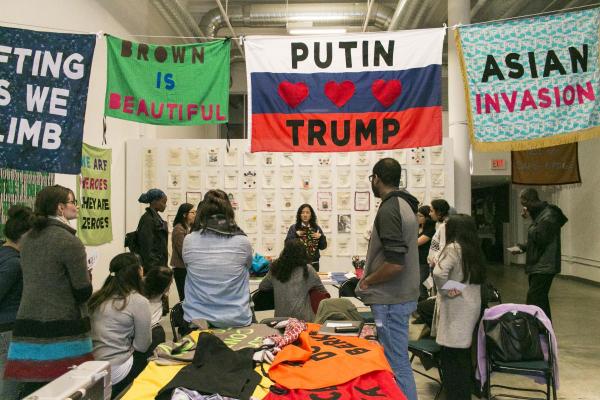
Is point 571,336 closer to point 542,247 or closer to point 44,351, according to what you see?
point 542,247

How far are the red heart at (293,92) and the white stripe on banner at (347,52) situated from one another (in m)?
0.12

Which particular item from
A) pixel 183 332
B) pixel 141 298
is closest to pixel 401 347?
pixel 183 332

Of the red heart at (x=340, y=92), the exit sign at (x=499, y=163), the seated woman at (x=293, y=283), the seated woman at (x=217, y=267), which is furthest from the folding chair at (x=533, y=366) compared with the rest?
the exit sign at (x=499, y=163)

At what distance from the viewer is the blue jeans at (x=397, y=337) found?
2883 mm

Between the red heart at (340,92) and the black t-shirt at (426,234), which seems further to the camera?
the black t-shirt at (426,234)

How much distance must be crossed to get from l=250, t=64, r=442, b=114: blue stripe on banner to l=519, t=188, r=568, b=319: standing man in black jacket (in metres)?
1.93

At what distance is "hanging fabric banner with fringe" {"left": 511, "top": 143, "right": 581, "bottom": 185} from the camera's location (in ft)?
28.7

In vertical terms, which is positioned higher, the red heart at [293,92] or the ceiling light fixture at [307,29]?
the ceiling light fixture at [307,29]

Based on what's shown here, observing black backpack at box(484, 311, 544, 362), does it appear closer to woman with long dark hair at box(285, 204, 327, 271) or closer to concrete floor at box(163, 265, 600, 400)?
concrete floor at box(163, 265, 600, 400)

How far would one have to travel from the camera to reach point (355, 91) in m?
3.88

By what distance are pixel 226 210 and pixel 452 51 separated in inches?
236

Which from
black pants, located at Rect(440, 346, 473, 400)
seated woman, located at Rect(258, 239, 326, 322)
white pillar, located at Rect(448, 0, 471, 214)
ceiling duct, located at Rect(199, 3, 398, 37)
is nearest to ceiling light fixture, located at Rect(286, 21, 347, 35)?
ceiling duct, located at Rect(199, 3, 398, 37)

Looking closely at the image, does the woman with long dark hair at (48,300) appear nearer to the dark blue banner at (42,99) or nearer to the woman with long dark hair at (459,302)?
the dark blue banner at (42,99)

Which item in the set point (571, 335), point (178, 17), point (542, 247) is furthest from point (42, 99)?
point (571, 335)
